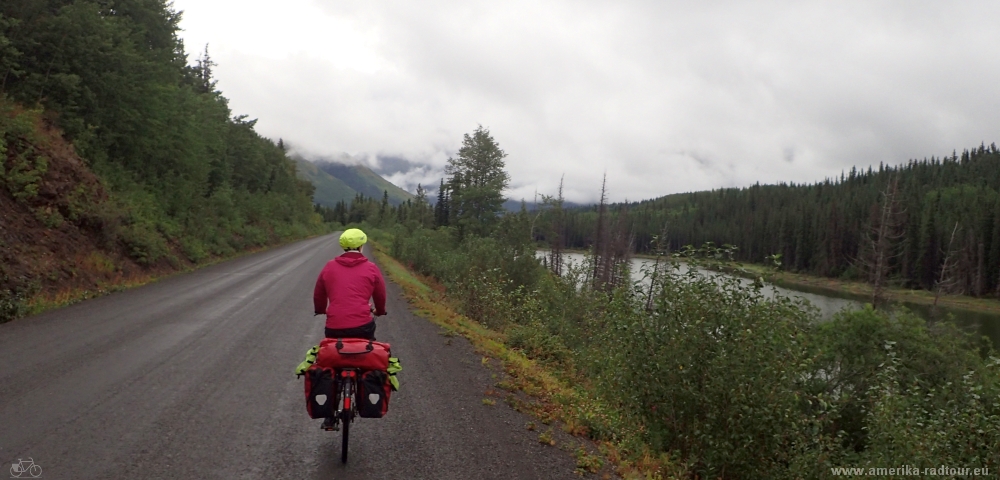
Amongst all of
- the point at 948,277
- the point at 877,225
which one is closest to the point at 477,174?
the point at 948,277

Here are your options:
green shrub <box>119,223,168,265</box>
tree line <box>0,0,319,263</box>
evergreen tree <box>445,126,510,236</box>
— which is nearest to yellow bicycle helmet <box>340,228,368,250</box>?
tree line <box>0,0,319,263</box>

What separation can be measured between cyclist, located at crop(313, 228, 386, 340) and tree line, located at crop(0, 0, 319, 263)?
16.1 meters

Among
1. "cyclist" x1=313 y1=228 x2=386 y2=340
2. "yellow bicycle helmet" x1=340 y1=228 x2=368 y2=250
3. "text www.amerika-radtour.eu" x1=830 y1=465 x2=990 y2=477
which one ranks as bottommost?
"text www.amerika-radtour.eu" x1=830 y1=465 x2=990 y2=477

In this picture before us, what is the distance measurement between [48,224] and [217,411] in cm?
1304

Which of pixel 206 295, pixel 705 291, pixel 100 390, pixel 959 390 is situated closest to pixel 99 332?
pixel 100 390

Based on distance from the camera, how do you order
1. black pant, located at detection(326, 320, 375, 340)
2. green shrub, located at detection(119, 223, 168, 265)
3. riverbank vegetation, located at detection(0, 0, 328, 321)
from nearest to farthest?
black pant, located at detection(326, 320, 375, 340) → riverbank vegetation, located at detection(0, 0, 328, 321) → green shrub, located at detection(119, 223, 168, 265)

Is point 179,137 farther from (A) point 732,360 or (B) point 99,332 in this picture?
(A) point 732,360

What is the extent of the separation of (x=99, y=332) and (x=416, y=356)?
5.35 m

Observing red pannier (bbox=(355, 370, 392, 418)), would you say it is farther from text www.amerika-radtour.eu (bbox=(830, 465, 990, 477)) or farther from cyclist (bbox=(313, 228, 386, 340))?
text www.amerika-radtour.eu (bbox=(830, 465, 990, 477))

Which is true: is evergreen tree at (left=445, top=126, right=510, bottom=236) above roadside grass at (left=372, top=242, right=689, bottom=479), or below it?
above

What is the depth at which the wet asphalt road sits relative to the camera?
461cm

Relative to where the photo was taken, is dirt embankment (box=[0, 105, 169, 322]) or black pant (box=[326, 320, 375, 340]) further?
dirt embankment (box=[0, 105, 169, 322])

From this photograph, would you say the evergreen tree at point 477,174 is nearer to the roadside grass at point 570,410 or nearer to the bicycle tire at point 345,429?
the roadside grass at point 570,410

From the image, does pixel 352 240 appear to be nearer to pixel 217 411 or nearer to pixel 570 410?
pixel 217 411
